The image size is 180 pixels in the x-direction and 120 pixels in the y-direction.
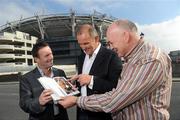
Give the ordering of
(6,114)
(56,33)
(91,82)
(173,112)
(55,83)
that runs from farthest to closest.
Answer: (56,33)
(6,114)
(173,112)
(91,82)
(55,83)

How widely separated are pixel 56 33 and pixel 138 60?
11503cm

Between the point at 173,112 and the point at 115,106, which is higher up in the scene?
the point at 115,106

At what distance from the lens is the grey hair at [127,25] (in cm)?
306

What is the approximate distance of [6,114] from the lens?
46.0ft

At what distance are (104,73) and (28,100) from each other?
3.04 feet

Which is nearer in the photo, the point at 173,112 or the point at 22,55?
the point at 173,112

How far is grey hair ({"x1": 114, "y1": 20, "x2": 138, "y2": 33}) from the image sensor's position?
306cm

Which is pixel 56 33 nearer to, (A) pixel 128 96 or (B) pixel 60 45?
(B) pixel 60 45

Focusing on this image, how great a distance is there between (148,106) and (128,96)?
0.61 ft

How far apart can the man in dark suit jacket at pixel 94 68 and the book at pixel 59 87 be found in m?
0.41

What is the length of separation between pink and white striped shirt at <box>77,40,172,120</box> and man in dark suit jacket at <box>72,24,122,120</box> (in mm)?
1156

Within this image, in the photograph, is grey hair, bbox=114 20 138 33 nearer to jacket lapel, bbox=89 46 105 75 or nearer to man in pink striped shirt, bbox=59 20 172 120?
man in pink striped shirt, bbox=59 20 172 120

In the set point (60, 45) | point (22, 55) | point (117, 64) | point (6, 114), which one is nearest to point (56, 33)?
point (60, 45)

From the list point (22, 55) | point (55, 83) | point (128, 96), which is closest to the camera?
point (128, 96)
